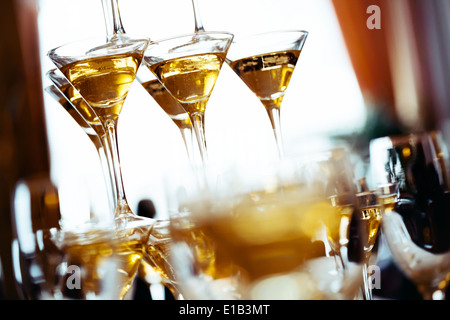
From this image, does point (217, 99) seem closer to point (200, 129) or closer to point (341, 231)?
point (200, 129)

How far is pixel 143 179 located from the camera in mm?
2291

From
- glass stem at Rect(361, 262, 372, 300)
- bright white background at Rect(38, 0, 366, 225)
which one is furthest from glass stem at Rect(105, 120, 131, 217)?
bright white background at Rect(38, 0, 366, 225)

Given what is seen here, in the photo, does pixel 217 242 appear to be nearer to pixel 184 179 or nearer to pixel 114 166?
pixel 184 179

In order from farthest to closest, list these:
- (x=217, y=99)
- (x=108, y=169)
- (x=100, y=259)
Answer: (x=217, y=99) → (x=108, y=169) → (x=100, y=259)

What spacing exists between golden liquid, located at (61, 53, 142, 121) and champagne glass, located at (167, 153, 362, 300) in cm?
25

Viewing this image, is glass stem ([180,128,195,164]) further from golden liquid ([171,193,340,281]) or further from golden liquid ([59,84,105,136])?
golden liquid ([171,193,340,281])

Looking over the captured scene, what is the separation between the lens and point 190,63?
59cm

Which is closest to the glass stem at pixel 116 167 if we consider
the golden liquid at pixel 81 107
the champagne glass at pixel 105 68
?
the champagne glass at pixel 105 68

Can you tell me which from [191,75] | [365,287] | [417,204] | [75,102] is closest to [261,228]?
[365,287]

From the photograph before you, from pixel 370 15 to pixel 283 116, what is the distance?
578mm

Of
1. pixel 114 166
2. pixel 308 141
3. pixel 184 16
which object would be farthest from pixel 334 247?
pixel 308 141

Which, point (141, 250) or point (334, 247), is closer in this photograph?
point (334, 247)

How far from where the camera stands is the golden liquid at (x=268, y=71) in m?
0.67

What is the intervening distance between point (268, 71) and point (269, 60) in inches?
0.5
